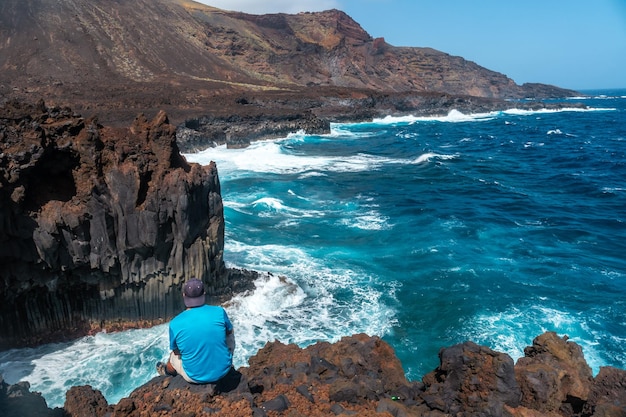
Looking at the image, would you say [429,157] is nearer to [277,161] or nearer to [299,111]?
[277,161]

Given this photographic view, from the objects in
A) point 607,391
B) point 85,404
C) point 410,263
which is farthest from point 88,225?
point 410,263

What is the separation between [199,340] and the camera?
5.29 m

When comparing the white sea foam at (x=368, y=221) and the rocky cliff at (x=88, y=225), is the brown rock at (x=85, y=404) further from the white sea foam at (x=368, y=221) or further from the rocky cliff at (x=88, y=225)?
the white sea foam at (x=368, y=221)

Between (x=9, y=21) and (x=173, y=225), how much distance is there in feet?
255

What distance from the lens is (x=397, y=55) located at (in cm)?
14975

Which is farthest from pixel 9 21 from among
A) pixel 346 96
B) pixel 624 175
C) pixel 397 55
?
pixel 397 55

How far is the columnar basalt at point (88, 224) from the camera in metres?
10.5

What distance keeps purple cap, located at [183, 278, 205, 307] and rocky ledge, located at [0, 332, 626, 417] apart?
1.12m

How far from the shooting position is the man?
5.29m

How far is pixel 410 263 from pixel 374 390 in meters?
11.0

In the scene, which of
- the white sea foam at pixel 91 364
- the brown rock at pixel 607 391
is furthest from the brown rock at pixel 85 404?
the brown rock at pixel 607 391

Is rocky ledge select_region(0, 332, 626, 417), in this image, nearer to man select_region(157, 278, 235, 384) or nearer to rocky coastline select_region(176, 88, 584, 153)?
man select_region(157, 278, 235, 384)

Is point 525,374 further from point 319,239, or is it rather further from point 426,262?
point 319,239

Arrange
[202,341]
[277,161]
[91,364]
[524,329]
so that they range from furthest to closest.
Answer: [277,161]
[524,329]
[91,364]
[202,341]
